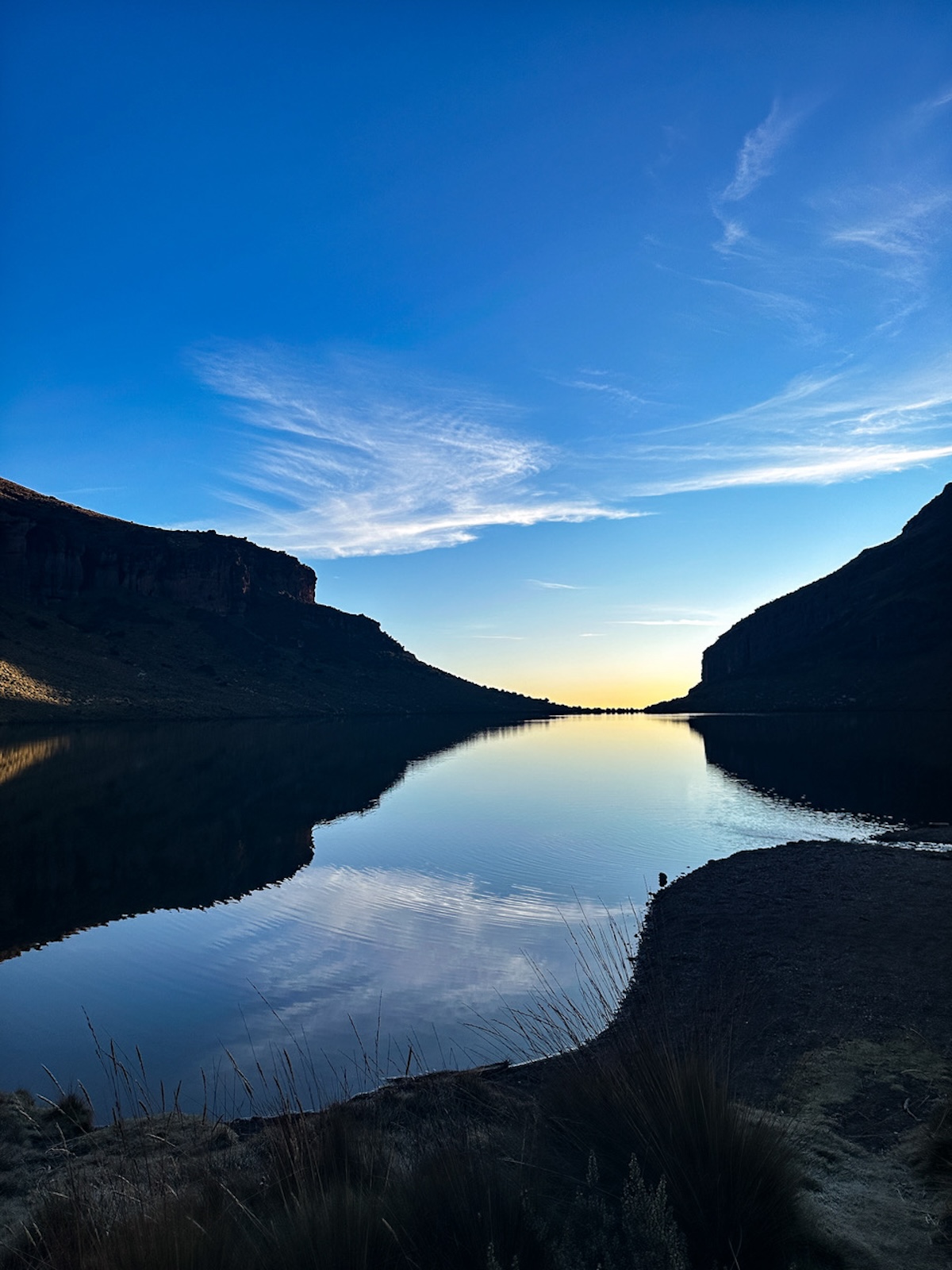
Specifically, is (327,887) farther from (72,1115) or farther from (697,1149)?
(697,1149)

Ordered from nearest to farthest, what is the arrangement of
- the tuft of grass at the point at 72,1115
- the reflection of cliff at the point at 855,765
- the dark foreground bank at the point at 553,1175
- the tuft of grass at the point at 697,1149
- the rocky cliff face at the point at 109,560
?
the dark foreground bank at the point at 553,1175 → the tuft of grass at the point at 697,1149 → the tuft of grass at the point at 72,1115 → the reflection of cliff at the point at 855,765 → the rocky cliff face at the point at 109,560

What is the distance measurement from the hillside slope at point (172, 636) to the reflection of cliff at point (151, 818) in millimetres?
36904

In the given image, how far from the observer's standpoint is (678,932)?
512 inches

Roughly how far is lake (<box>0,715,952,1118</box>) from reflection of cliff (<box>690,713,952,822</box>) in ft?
1.03

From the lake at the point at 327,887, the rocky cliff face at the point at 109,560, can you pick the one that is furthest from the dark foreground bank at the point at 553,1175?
the rocky cliff face at the point at 109,560

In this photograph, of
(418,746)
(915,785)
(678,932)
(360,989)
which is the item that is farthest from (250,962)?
(418,746)

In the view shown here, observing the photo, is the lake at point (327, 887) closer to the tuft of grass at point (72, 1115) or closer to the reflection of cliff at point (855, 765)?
the reflection of cliff at point (855, 765)

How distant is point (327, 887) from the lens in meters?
17.7

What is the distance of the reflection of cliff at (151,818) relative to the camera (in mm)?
16828

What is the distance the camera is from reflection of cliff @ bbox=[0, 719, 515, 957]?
55.2 feet

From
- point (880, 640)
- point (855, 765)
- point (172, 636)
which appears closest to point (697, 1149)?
point (855, 765)

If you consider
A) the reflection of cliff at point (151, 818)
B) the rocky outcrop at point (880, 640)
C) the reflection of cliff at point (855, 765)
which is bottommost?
the reflection of cliff at point (151, 818)

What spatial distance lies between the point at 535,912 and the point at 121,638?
398 ft

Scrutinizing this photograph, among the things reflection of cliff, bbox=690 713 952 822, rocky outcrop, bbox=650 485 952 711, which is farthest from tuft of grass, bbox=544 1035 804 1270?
rocky outcrop, bbox=650 485 952 711
